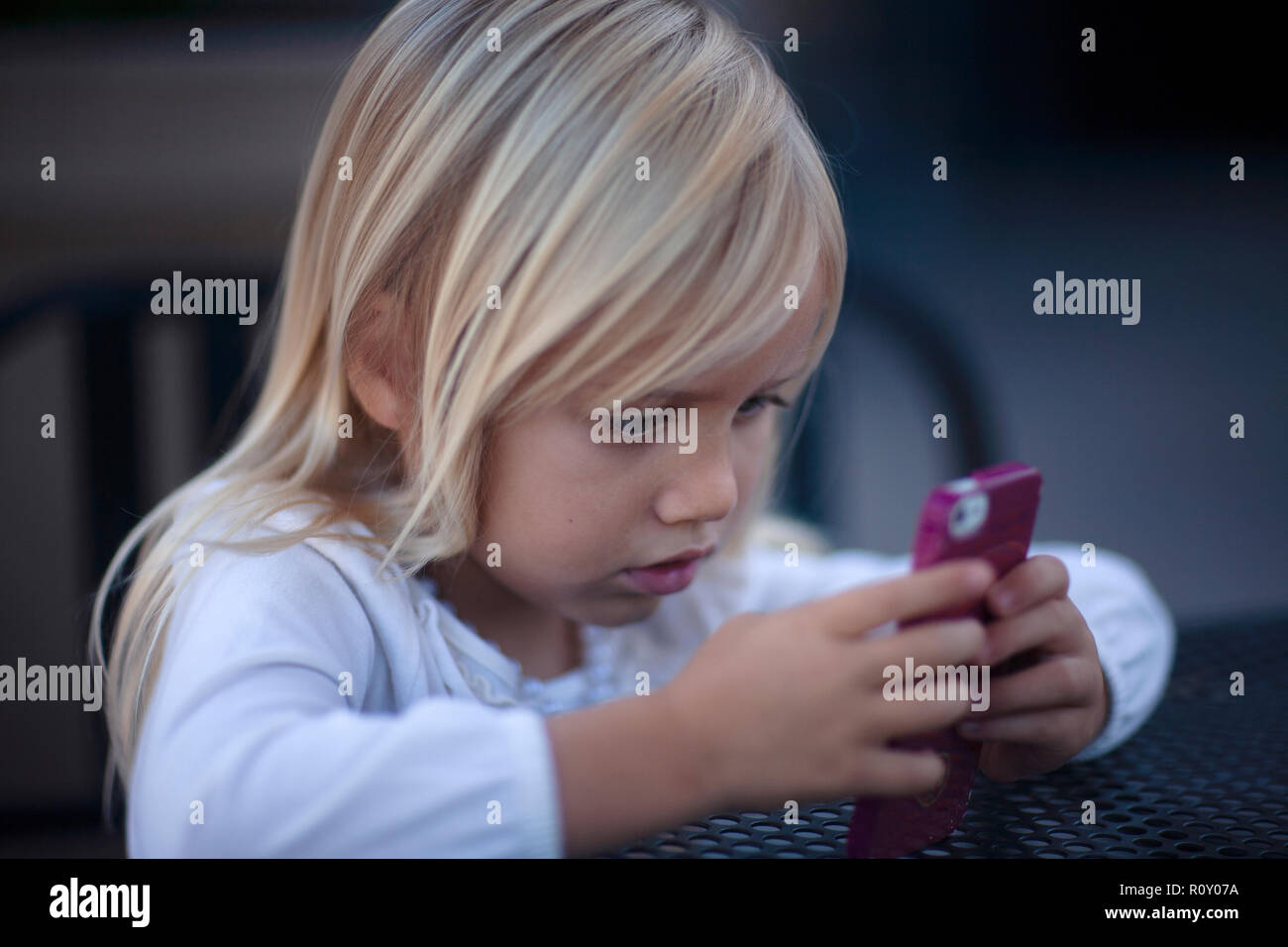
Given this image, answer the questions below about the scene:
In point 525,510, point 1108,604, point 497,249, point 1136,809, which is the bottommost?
point 1136,809

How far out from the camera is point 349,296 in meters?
0.75

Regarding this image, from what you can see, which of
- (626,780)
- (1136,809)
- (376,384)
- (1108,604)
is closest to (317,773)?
(626,780)

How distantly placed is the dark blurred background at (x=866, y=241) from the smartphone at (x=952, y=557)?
0.39 m

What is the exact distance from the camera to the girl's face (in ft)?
2.15

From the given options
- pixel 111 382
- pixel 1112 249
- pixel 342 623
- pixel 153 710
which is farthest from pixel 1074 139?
pixel 111 382

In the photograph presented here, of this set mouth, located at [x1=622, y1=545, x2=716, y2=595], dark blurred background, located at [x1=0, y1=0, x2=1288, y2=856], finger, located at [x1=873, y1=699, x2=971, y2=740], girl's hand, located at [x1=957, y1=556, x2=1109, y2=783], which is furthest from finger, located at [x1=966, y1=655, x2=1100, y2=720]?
dark blurred background, located at [x1=0, y1=0, x2=1288, y2=856]

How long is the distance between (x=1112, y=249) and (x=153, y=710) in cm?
90

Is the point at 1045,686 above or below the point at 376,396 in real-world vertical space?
below

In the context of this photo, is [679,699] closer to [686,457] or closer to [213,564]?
[686,457]

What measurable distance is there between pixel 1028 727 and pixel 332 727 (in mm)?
397

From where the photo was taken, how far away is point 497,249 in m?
0.66

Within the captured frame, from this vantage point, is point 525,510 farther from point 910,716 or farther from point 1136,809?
point 1136,809

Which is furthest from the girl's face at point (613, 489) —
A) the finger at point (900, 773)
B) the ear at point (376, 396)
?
the finger at point (900, 773)

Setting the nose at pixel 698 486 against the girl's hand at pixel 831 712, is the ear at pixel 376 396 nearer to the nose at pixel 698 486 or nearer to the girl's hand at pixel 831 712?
the nose at pixel 698 486
